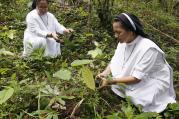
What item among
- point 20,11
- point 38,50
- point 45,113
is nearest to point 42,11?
point 38,50

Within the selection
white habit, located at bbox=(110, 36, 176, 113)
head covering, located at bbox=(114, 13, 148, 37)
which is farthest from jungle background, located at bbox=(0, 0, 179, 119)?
head covering, located at bbox=(114, 13, 148, 37)

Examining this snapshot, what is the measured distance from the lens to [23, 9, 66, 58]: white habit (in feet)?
17.7

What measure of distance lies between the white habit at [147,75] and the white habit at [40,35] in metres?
1.84

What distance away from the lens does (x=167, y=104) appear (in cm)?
378

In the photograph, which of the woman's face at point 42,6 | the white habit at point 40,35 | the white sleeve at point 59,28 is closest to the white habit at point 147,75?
the white habit at point 40,35

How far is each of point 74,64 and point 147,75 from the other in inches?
30.9

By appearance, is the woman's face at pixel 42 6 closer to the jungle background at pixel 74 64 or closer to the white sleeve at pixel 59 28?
the white sleeve at pixel 59 28

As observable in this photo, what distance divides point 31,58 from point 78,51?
1030 millimetres

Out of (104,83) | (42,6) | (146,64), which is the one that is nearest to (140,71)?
(146,64)

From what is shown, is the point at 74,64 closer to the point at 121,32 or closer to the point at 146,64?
the point at 121,32

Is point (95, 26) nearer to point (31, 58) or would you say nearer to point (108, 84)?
point (31, 58)

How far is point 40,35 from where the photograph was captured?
548 centimetres

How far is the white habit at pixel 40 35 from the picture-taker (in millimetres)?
5406

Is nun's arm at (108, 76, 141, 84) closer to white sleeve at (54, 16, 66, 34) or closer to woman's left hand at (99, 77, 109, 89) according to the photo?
woman's left hand at (99, 77, 109, 89)
